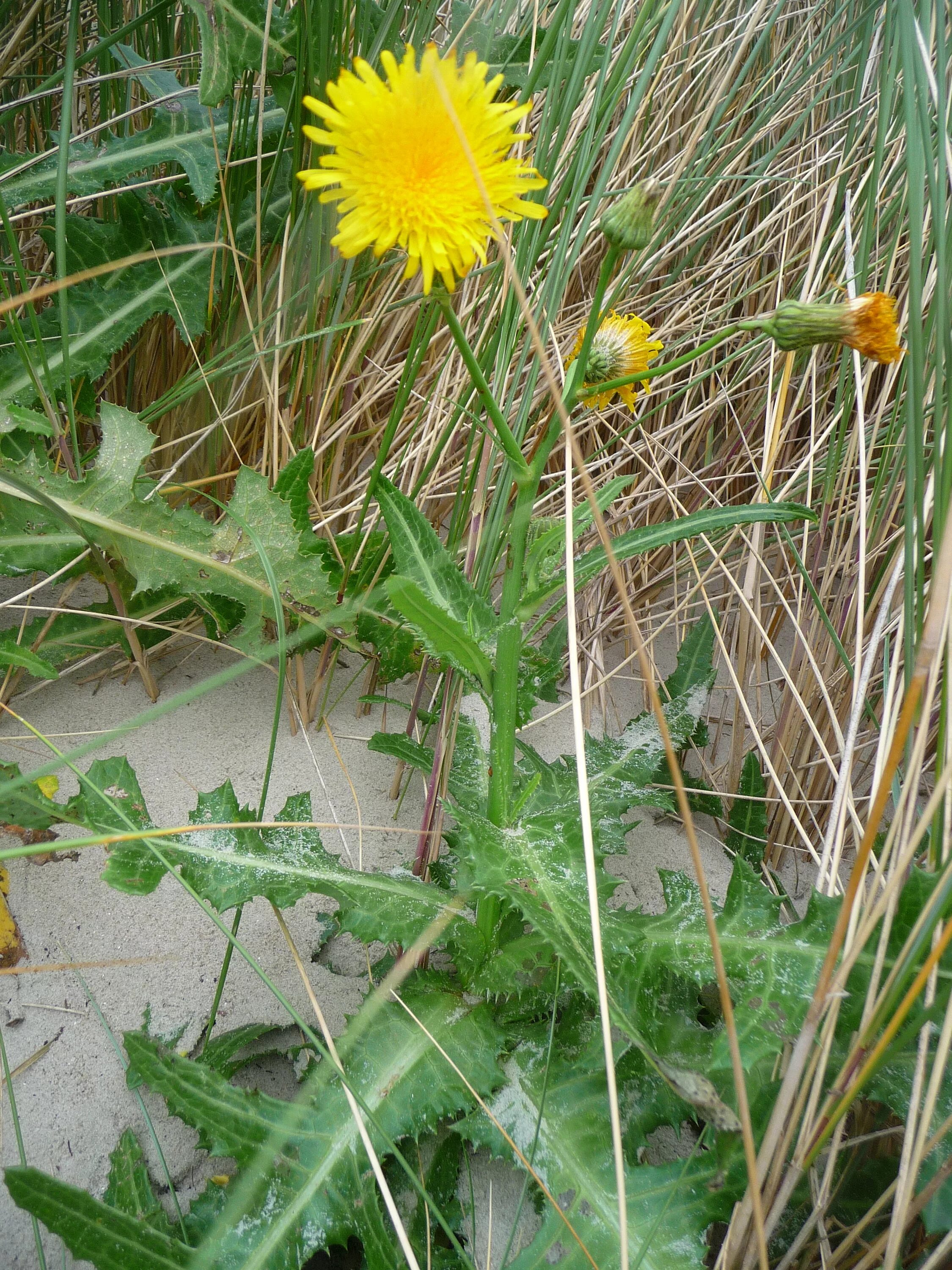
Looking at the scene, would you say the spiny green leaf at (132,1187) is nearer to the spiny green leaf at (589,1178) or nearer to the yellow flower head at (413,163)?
the spiny green leaf at (589,1178)

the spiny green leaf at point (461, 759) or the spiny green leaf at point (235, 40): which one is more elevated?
the spiny green leaf at point (235, 40)

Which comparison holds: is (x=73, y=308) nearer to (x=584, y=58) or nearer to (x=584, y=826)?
(x=584, y=58)

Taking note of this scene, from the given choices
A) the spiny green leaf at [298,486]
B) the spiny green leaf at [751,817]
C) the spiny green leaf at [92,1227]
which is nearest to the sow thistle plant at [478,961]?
the spiny green leaf at [92,1227]

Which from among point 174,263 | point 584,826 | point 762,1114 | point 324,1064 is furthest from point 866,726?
point 174,263

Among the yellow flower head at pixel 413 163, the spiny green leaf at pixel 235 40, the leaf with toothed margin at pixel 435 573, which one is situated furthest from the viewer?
the spiny green leaf at pixel 235 40

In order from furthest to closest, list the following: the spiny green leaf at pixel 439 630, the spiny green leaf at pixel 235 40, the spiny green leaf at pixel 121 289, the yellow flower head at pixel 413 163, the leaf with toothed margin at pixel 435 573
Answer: the spiny green leaf at pixel 121 289 → the spiny green leaf at pixel 235 40 → the leaf with toothed margin at pixel 435 573 → the spiny green leaf at pixel 439 630 → the yellow flower head at pixel 413 163

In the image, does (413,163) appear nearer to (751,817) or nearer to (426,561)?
(426,561)

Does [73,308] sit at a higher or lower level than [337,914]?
higher

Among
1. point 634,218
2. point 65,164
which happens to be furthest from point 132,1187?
point 65,164
